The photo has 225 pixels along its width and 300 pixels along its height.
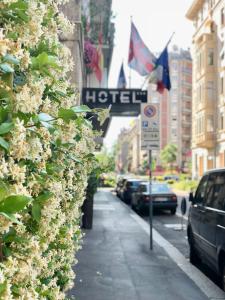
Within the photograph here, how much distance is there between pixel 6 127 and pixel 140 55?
1481 cm

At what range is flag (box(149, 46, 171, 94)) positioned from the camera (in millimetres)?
16031

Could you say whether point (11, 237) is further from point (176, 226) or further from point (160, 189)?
point (160, 189)

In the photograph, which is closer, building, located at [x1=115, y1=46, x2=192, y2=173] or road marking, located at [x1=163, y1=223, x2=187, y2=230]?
road marking, located at [x1=163, y1=223, x2=187, y2=230]

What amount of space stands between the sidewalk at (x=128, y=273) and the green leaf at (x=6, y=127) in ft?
→ 15.8

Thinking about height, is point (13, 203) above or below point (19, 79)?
below

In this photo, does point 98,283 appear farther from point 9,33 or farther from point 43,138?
point 9,33

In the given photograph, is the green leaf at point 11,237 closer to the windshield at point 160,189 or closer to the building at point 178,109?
the windshield at point 160,189

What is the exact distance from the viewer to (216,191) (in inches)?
300

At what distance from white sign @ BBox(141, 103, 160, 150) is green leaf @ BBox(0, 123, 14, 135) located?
28.8ft

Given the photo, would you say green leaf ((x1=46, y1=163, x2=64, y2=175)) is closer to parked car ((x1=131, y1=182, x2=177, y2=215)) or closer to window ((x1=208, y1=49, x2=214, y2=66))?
parked car ((x1=131, y1=182, x2=177, y2=215))

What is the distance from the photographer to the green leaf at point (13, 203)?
194 centimetres

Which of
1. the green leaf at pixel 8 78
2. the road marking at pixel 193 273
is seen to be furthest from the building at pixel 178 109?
the green leaf at pixel 8 78

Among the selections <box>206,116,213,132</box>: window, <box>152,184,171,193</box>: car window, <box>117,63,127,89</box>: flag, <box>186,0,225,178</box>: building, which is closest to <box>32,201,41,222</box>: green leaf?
<box>152,184,171,193</box>: car window

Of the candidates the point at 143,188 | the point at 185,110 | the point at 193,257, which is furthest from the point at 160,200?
the point at 185,110
